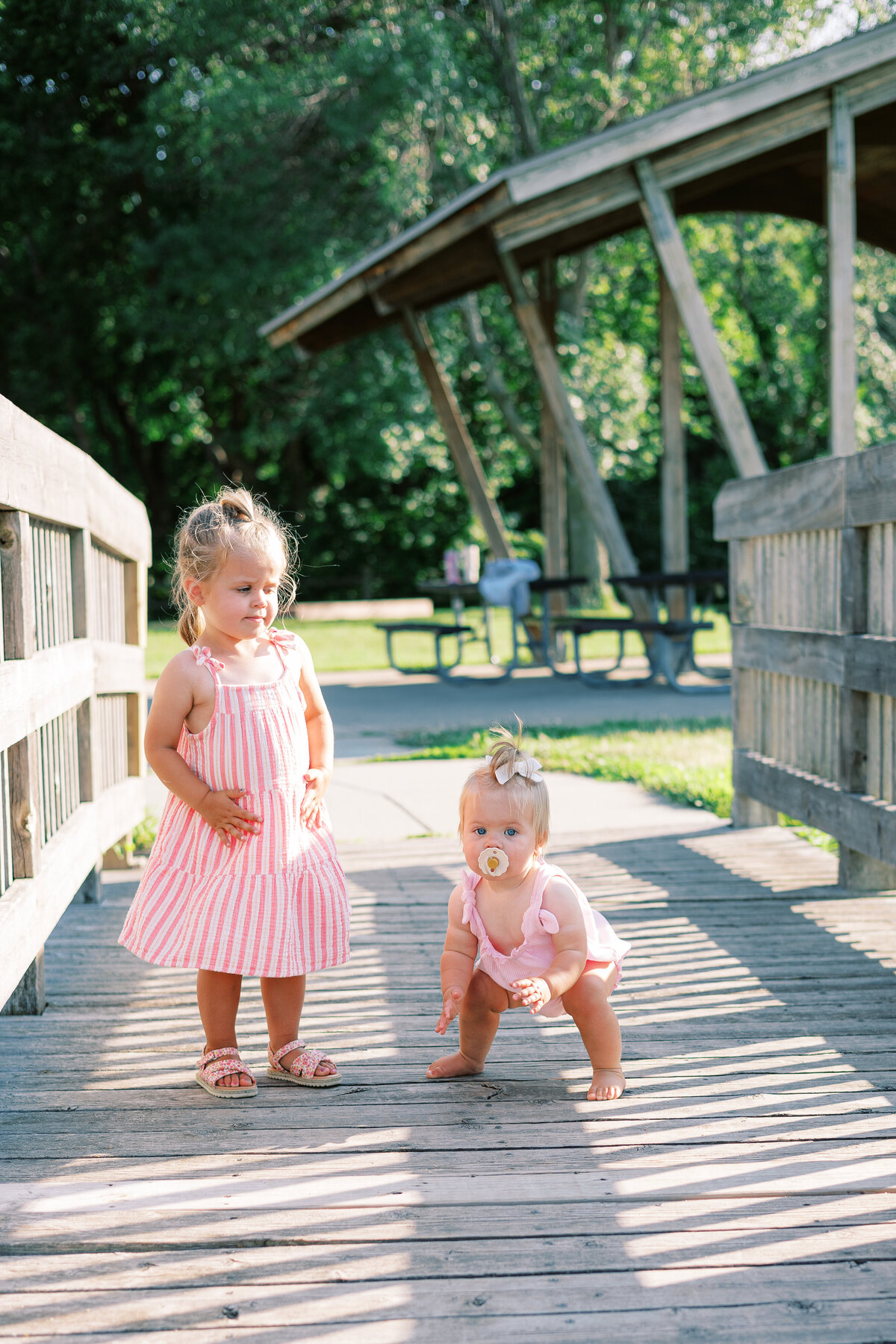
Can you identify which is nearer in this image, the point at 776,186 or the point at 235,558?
the point at 235,558

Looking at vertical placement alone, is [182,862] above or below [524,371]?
below

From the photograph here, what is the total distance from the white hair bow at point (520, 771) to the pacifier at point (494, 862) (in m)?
0.14

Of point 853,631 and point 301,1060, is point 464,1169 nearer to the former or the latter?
Result: point 301,1060

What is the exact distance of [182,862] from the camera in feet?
9.11

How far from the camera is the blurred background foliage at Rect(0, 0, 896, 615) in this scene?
18.3 m

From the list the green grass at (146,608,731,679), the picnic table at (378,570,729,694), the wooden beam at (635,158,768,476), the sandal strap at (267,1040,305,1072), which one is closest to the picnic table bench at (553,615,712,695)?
the picnic table at (378,570,729,694)

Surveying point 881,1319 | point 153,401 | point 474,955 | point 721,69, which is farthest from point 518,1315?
point 153,401

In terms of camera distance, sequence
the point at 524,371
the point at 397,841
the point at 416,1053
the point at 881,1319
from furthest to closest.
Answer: the point at 524,371 → the point at 397,841 → the point at 416,1053 → the point at 881,1319

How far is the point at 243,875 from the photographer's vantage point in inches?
108

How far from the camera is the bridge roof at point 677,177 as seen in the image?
9.19m

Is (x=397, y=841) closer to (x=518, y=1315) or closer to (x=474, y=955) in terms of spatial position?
(x=474, y=955)

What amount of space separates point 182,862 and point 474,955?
65cm

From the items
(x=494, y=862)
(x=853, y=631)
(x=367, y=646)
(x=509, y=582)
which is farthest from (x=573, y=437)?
(x=494, y=862)

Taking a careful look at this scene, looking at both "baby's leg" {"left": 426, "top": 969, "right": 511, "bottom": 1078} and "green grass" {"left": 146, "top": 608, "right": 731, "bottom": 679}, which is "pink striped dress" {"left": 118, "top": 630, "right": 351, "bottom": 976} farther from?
"green grass" {"left": 146, "top": 608, "right": 731, "bottom": 679}
